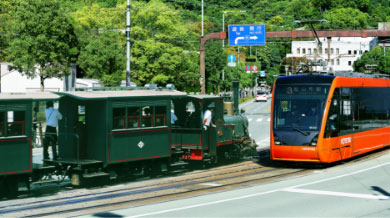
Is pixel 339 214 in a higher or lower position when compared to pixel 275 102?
lower

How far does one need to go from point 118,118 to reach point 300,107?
20.7 feet

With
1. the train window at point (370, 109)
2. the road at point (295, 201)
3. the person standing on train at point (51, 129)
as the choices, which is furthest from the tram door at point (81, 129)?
the train window at point (370, 109)

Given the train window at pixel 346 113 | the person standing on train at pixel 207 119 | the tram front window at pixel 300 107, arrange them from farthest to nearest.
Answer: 1. the train window at pixel 346 113
2. the person standing on train at pixel 207 119
3. the tram front window at pixel 300 107

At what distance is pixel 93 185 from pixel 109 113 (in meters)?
2.14

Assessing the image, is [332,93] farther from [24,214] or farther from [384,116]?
[24,214]

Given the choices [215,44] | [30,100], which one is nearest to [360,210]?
[30,100]

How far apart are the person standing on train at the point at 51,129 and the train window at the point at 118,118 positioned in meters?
1.50

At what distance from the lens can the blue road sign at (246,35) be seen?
46688mm

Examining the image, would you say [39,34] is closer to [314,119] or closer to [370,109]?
[370,109]

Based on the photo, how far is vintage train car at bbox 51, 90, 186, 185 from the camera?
16.6m

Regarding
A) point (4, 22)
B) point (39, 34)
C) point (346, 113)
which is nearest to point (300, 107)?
point (346, 113)

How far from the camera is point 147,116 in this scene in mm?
18062

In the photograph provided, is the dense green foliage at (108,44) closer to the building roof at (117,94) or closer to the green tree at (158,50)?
the green tree at (158,50)

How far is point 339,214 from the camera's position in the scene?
12.3 metres
